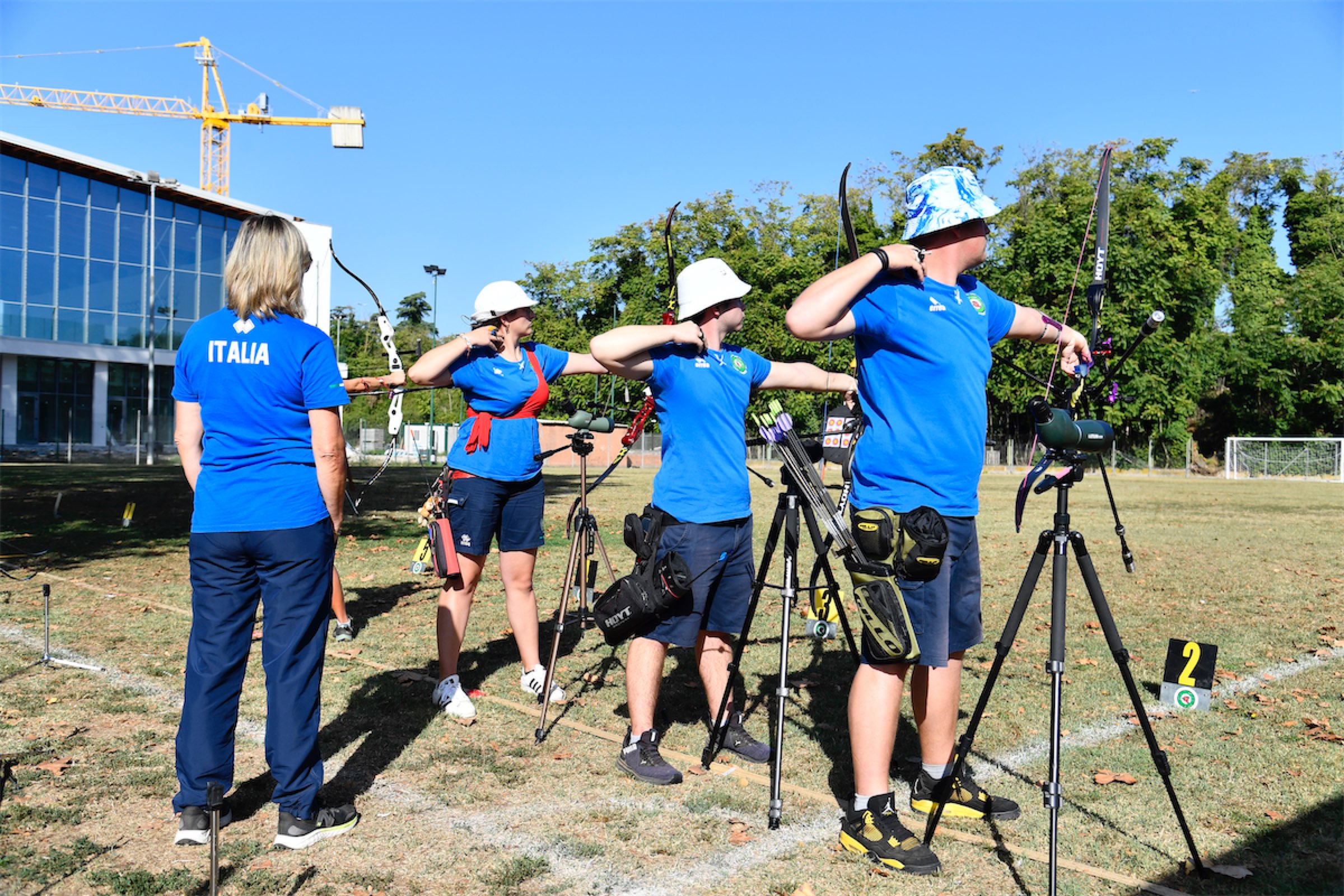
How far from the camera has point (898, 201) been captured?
48.7m

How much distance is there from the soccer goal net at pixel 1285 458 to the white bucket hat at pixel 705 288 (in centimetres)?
4614

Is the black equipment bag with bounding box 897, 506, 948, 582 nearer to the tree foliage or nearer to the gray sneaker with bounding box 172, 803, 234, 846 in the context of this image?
the gray sneaker with bounding box 172, 803, 234, 846

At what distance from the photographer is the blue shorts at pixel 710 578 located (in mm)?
4156

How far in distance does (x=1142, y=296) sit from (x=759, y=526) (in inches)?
1397

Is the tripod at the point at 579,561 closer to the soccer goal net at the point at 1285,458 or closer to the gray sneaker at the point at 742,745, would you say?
the gray sneaker at the point at 742,745

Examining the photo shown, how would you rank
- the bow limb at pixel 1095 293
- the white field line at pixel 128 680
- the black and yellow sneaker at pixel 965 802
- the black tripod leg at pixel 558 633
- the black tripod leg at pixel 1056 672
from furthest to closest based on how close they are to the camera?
the white field line at pixel 128 680 < the black tripod leg at pixel 558 633 < the black and yellow sneaker at pixel 965 802 < the bow limb at pixel 1095 293 < the black tripod leg at pixel 1056 672

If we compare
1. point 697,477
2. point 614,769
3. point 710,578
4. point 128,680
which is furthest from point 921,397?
point 128,680

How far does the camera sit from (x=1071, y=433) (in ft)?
10.2

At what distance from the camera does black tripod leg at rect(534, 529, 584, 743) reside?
15.0ft

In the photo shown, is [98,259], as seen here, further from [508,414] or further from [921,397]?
[921,397]

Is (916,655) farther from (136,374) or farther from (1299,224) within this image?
(1299,224)

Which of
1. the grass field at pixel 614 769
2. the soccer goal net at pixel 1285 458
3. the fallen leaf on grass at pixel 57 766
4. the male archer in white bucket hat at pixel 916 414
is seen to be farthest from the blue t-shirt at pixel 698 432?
the soccer goal net at pixel 1285 458

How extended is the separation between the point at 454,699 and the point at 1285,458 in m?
48.6

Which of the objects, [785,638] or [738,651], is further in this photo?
[738,651]
